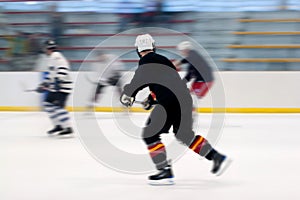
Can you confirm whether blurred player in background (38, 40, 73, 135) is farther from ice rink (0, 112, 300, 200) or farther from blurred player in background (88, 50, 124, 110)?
blurred player in background (88, 50, 124, 110)

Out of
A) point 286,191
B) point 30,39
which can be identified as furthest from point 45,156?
point 30,39

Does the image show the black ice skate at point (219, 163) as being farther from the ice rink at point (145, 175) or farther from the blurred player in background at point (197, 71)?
the blurred player in background at point (197, 71)

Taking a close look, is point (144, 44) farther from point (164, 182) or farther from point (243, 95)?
point (243, 95)

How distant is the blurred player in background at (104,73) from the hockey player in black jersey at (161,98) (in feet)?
14.4

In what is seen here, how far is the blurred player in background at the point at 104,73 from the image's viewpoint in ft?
26.5

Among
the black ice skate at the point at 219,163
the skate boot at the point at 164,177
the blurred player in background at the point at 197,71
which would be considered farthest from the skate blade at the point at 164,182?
the blurred player in background at the point at 197,71

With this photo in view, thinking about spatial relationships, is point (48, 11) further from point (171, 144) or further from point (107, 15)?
point (171, 144)

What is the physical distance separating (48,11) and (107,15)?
1.18 meters

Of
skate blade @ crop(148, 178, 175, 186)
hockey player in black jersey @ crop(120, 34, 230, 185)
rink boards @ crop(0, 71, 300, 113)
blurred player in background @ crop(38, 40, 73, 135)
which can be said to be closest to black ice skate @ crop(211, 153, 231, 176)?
hockey player in black jersey @ crop(120, 34, 230, 185)

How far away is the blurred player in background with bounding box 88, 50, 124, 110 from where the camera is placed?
807cm

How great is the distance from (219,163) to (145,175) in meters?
0.67

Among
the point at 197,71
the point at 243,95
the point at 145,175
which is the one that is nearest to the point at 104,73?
the point at 197,71

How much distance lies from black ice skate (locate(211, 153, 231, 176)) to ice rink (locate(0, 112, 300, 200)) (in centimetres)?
9

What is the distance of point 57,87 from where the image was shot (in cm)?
596
